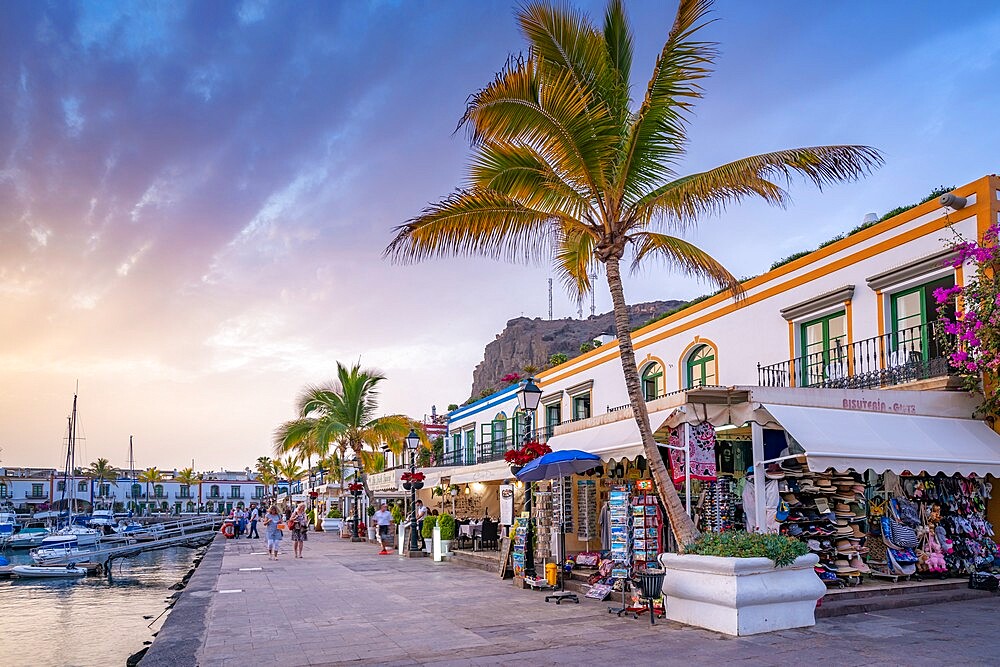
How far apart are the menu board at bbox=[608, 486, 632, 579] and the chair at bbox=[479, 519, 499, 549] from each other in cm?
976

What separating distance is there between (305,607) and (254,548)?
19063 mm

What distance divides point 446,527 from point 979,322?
14.8 meters

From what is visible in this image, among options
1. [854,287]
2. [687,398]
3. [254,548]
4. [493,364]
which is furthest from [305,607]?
[493,364]

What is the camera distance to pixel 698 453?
11.7 metres

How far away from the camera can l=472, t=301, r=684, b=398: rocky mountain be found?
91.0 metres

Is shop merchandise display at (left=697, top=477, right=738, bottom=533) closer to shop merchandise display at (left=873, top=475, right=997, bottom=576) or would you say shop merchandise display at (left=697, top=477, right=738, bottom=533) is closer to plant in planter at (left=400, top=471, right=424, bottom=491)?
shop merchandise display at (left=873, top=475, right=997, bottom=576)

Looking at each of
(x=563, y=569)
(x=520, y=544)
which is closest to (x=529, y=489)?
(x=520, y=544)

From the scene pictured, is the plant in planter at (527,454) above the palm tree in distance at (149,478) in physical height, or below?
above

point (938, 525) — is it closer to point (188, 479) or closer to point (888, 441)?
point (888, 441)

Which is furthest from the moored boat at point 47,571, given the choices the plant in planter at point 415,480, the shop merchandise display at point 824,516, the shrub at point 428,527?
the shop merchandise display at point 824,516

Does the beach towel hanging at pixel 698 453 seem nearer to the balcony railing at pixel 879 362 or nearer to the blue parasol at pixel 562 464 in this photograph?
the blue parasol at pixel 562 464

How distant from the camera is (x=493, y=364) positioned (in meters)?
100

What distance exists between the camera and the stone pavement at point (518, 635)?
832cm

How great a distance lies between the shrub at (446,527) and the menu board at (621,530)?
34.2 feet
